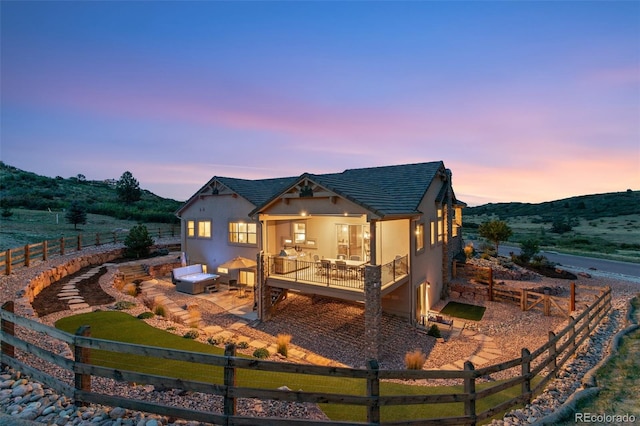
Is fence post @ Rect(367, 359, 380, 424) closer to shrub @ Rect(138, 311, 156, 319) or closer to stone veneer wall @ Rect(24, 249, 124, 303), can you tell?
shrub @ Rect(138, 311, 156, 319)

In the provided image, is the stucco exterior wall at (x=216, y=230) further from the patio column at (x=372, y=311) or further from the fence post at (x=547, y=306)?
the fence post at (x=547, y=306)

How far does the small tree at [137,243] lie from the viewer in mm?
22111

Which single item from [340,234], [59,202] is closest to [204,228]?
[340,234]

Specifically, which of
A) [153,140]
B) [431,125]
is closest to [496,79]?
[431,125]

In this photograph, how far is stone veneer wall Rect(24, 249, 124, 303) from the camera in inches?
496

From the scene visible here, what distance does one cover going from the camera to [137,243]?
72.8 feet

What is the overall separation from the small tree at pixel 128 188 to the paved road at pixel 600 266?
59899 millimetres

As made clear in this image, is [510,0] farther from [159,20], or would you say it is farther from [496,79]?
[159,20]

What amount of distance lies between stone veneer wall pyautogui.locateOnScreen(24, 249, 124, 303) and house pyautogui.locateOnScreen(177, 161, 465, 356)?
5828mm

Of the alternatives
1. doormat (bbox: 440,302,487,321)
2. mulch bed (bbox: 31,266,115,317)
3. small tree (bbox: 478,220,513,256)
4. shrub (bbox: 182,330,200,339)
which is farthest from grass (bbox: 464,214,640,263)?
mulch bed (bbox: 31,266,115,317)

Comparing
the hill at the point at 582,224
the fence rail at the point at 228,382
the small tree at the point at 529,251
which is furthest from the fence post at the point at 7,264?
the hill at the point at 582,224

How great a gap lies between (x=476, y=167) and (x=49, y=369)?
37.2 meters

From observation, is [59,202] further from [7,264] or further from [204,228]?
[204,228]

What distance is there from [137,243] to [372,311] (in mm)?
19953
